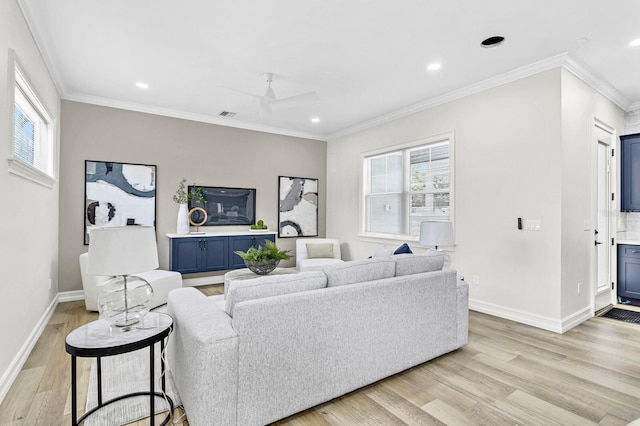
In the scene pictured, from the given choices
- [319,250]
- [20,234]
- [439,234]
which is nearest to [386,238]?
[319,250]

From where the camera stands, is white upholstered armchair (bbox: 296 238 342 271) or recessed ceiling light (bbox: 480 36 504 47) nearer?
recessed ceiling light (bbox: 480 36 504 47)

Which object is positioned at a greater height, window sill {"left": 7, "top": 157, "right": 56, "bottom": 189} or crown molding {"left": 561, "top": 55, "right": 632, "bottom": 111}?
crown molding {"left": 561, "top": 55, "right": 632, "bottom": 111}

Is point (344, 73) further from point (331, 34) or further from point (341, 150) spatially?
point (341, 150)

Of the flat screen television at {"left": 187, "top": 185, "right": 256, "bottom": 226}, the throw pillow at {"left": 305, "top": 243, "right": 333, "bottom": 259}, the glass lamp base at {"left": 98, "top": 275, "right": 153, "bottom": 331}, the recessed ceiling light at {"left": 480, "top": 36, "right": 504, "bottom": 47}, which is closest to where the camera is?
the glass lamp base at {"left": 98, "top": 275, "right": 153, "bottom": 331}

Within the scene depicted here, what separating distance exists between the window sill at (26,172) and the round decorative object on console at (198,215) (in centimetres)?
193

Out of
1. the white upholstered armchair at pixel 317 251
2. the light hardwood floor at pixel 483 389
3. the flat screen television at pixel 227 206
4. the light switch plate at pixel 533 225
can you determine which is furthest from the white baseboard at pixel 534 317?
the flat screen television at pixel 227 206

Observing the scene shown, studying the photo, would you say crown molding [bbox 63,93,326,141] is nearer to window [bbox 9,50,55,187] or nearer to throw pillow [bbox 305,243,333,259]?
window [bbox 9,50,55,187]

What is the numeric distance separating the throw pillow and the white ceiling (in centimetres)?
233

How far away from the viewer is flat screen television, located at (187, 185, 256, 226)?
17.8ft

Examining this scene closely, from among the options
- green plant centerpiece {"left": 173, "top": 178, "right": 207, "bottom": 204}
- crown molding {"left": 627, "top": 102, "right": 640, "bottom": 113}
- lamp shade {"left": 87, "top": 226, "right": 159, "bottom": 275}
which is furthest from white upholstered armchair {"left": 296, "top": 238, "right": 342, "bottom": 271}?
crown molding {"left": 627, "top": 102, "right": 640, "bottom": 113}

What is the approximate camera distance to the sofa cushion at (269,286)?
1885 millimetres

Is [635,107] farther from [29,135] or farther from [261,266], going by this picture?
[29,135]

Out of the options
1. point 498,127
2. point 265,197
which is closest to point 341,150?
point 265,197

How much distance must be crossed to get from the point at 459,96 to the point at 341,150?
258cm
